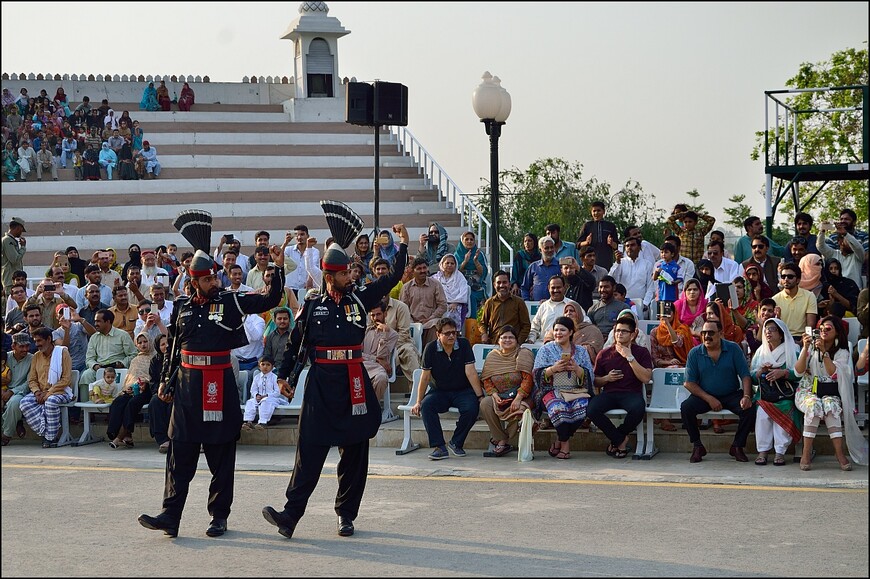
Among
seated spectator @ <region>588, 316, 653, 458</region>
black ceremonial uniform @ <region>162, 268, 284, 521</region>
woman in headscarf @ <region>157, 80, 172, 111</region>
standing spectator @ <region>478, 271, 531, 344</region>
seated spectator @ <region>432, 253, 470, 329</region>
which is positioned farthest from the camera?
woman in headscarf @ <region>157, 80, 172, 111</region>

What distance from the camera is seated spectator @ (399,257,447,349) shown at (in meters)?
14.1

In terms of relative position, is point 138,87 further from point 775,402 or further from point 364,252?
point 775,402

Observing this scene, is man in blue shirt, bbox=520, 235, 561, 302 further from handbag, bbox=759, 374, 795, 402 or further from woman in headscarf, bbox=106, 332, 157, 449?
woman in headscarf, bbox=106, 332, 157, 449

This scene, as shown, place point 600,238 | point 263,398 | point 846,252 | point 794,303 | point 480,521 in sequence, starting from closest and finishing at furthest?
point 480,521, point 794,303, point 263,398, point 846,252, point 600,238

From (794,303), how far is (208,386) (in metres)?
6.66

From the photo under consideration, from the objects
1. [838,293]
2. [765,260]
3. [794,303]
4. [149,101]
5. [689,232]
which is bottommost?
[794,303]

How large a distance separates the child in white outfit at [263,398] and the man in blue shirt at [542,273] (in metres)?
3.60

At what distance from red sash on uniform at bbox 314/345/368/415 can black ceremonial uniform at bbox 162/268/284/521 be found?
52 centimetres

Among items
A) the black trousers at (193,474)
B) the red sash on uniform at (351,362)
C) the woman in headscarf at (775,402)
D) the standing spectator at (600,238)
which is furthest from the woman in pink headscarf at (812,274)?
the black trousers at (193,474)

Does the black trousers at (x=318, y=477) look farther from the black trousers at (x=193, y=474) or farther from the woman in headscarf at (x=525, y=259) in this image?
the woman in headscarf at (x=525, y=259)

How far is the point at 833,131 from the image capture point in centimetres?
2452

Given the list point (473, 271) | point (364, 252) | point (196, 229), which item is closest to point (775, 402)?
point (196, 229)

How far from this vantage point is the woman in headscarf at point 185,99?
102 feet

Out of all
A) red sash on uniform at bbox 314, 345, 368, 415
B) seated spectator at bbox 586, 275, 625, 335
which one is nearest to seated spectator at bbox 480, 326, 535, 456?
seated spectator at bbox 586, 275, 625, 335
